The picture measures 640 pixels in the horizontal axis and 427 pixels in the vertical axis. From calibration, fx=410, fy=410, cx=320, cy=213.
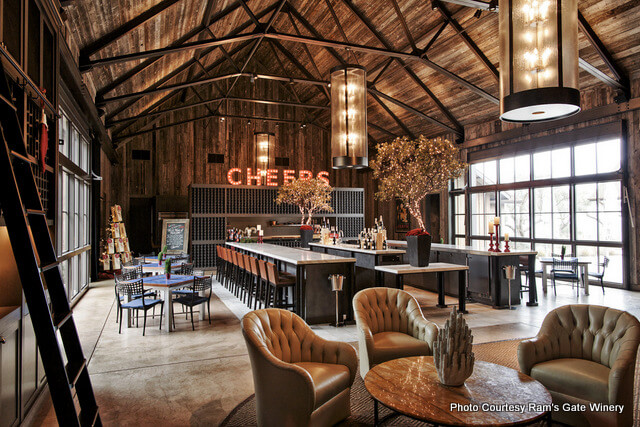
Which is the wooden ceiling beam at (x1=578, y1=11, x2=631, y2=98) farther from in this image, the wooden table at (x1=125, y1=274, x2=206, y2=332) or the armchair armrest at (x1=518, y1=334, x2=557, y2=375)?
the wooden table at (x1=125, y1=274, x2=206, y2=332)

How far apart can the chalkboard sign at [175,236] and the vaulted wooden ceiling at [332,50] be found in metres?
3.11

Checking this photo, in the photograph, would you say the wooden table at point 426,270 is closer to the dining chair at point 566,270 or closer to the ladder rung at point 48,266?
the dining chair at point 566,270

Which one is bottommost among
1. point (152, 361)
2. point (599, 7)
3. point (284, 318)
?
point (152, 361)

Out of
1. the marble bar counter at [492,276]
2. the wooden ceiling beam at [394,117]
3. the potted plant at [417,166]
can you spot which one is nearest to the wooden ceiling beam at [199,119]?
the wooden ceiling beam at [394,117]

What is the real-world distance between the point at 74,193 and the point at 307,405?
23.3ft

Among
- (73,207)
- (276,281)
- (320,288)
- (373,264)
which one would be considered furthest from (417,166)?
(73,207)

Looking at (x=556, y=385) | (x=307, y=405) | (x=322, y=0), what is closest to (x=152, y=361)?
(x=307, y=405)

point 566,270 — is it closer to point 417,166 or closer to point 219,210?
point 417,166

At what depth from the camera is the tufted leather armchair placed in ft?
10.7

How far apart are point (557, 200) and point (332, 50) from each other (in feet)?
24.0

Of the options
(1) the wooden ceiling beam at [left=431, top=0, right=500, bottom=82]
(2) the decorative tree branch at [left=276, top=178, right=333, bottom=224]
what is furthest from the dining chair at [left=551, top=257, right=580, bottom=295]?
(2) the decorative tree branch at [left=276, top=178, right=333, bottom=224]

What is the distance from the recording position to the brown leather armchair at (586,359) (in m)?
2.52

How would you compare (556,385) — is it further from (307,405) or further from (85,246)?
(85,246)

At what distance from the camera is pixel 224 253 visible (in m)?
9.30
